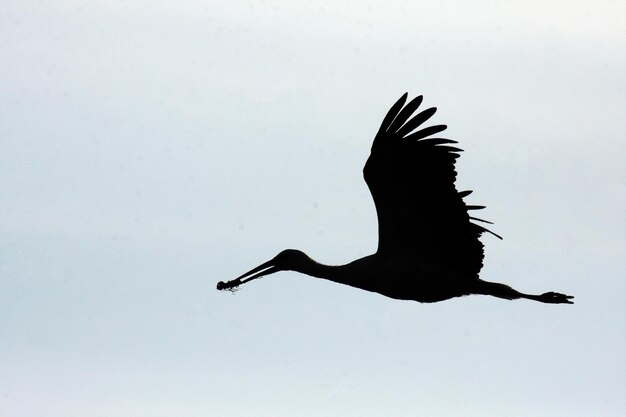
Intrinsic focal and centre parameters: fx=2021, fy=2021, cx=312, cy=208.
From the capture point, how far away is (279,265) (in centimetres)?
4394

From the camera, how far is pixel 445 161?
40.8m

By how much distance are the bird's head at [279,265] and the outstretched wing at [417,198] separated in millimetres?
2010

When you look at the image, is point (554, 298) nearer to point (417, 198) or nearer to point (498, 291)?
point (498, 291)

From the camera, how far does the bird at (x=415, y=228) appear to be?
134 feet

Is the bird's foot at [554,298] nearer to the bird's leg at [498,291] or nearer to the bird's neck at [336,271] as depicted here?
the bird's leg at [498,291]

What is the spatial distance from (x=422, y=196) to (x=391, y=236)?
131cm

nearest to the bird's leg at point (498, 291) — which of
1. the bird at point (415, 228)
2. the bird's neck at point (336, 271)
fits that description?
the bird at point (415, 228)

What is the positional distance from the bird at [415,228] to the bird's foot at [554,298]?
2.87 feet

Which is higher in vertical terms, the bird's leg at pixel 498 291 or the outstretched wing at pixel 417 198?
the outstretched wing at pixel 417 198

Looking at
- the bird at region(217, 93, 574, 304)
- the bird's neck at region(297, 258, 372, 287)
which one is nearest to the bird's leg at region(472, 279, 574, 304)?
the bird at region(217, 93, 574, 304)

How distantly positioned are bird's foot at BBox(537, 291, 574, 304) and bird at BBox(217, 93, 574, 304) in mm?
874

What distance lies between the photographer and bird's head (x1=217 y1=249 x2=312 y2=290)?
43.4 metres

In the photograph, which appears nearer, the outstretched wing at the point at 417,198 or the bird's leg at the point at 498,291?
the outstretched wing at the point at 417,198

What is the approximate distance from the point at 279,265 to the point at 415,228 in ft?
11.6
